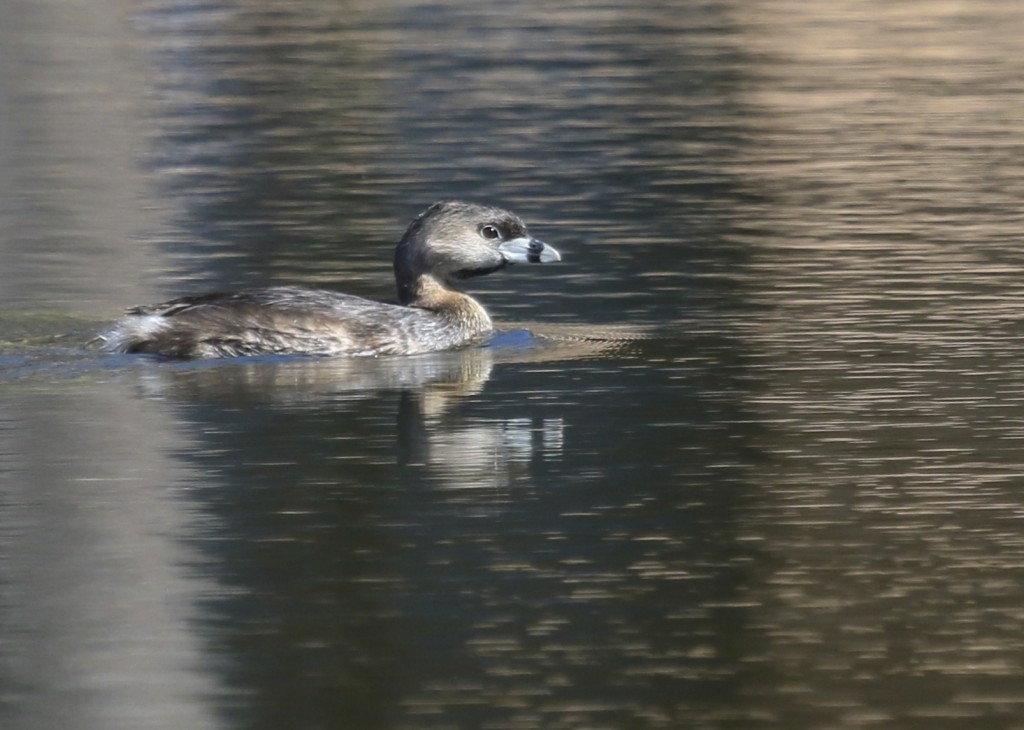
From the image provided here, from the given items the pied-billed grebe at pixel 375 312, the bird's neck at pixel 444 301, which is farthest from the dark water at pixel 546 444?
A: the bird's neck at pixel 444 301

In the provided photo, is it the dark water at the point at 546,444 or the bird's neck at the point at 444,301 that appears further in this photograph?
the bird's neck at the point at 444,301

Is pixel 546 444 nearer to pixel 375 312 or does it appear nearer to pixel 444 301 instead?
pixel 375 312

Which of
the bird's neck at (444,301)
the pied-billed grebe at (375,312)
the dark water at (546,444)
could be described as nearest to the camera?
the dark water at (546,444)

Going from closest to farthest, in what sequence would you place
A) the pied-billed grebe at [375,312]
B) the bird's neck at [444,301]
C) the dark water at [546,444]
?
the dark water at [546,444], the pied-billed grebe at [375,312], the bird's neck at [444,301]

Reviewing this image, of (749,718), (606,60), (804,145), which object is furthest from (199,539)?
(606,60)

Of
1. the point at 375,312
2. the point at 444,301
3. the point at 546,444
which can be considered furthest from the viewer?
the point at 444,301

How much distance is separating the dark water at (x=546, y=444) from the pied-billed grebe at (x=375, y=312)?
154mm

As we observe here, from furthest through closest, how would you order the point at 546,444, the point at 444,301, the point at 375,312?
the point at 444,301
the point at 375,312
the point at 546,444

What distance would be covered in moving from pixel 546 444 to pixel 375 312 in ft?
9.39

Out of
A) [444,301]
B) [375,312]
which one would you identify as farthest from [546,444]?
[444,301]

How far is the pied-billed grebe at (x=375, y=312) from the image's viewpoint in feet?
41.8

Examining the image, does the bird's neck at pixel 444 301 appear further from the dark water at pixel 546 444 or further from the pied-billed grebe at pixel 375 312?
the dark water at pixel 546 444

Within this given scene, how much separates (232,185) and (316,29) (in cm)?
1666

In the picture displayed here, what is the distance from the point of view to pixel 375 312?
43.2 feet
